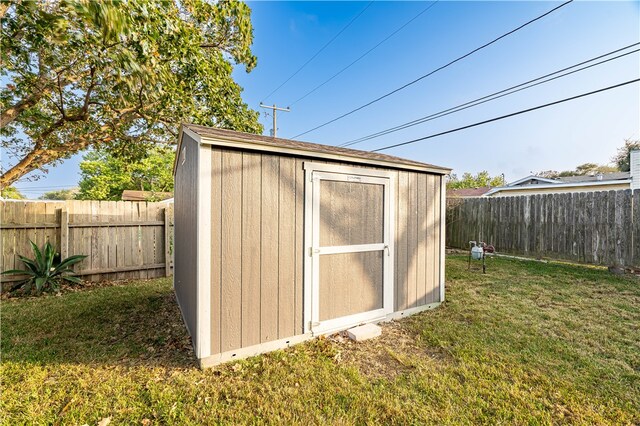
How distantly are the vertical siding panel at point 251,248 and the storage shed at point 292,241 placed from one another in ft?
0.03

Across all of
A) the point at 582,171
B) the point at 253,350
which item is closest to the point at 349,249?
the point at 253,350

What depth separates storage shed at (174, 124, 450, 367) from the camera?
2.58 metres

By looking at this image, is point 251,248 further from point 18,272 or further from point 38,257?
point 18,272

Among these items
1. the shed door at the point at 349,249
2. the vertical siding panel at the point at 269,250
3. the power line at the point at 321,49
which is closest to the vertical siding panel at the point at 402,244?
the shed door at the point at 349,249

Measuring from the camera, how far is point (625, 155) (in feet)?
65.3

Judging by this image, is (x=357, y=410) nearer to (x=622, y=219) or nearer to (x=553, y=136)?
(x=622, y=219)

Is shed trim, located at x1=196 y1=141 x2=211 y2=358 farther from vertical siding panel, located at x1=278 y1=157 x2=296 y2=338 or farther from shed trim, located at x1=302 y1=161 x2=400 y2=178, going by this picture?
shed trim, located at x1=302 y1=161 x2=400 y2=178

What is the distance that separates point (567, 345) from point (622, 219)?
535 cm

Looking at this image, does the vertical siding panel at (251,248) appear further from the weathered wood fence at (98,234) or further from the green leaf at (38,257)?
the green leaf at (38,257)

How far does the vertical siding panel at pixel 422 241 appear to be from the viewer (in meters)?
4.07

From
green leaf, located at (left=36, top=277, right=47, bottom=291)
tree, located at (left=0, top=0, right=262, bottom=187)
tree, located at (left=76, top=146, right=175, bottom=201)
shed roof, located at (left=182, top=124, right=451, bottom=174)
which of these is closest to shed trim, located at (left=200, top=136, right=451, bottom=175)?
shed roof, located at (left=182, top=124, right=451, bottom=174)

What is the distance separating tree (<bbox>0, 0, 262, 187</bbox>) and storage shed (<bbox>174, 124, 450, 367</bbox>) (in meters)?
1.38

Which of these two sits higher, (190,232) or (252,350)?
(190,232)

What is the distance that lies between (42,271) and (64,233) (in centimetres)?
77
